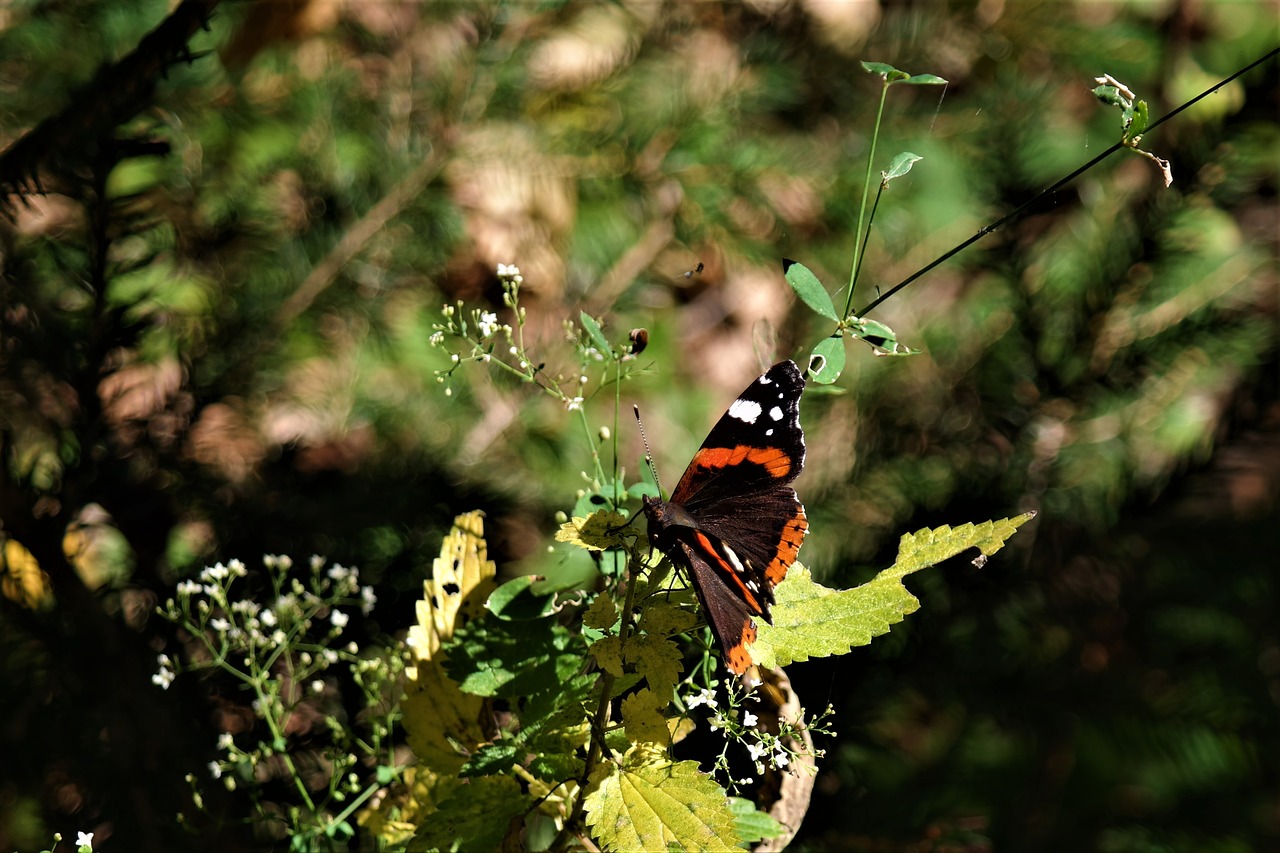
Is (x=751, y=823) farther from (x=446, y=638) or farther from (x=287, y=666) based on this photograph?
(x=287, y=666)

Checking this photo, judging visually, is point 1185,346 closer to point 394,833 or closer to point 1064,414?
point 1064,414

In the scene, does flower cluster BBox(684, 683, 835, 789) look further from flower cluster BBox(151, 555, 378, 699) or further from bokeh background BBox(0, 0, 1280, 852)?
flower cluster BBox(151, 555, 378, 699)

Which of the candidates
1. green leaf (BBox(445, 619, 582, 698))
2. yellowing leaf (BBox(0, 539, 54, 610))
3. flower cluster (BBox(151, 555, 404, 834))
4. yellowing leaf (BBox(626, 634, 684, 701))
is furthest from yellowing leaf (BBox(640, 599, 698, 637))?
yellowing leaf (BBox(0, 539, 54, 610))

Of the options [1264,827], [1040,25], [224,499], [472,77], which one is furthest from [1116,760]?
[1040,25]

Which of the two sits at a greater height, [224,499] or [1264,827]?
[224,499]

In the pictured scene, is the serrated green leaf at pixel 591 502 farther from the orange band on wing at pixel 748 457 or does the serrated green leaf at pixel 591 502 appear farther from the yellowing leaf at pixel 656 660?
the yellowing leaf at pixel 656 660

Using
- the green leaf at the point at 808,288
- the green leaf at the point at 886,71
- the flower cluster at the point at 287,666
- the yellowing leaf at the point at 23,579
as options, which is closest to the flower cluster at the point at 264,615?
the flower cluster at the point at 287,666

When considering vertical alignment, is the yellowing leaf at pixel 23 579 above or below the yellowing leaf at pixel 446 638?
below
